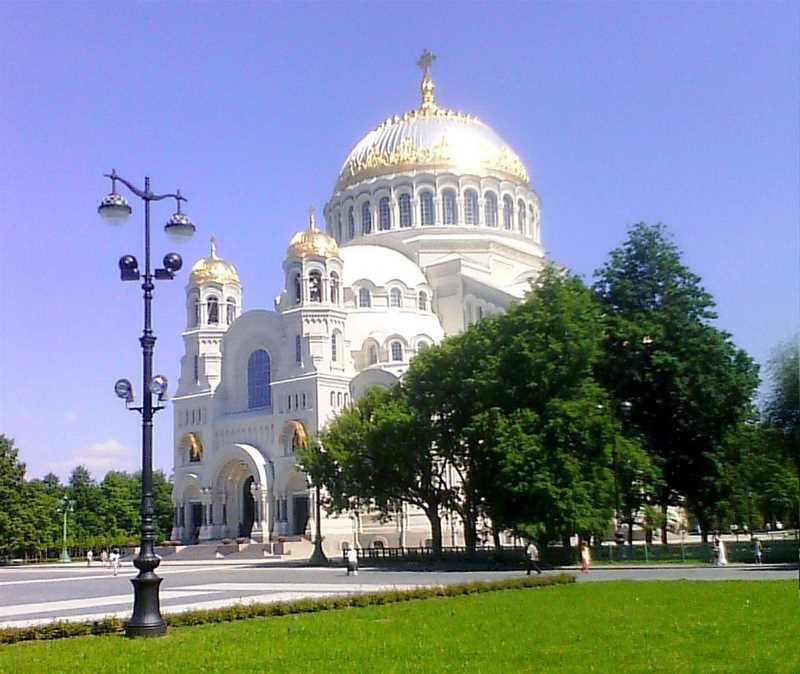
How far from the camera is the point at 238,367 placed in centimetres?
6103

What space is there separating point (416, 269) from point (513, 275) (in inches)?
283

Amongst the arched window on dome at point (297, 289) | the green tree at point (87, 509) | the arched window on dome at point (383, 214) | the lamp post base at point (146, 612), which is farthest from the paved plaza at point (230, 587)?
the green tree at point (87, 509)

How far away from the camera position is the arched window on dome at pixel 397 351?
57.7 metres

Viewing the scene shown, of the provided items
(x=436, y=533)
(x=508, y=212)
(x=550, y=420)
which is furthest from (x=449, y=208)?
(x=550, y=420)

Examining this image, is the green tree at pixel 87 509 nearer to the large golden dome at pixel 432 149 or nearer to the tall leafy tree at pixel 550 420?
the large golden dome at pixel 432 149

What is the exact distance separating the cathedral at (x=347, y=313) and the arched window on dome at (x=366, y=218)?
0.22ft

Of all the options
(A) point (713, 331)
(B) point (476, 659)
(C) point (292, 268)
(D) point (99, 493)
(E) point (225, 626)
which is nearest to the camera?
(B) point (476, 659)

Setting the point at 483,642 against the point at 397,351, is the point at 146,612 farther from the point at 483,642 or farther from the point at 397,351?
the point at 397,351

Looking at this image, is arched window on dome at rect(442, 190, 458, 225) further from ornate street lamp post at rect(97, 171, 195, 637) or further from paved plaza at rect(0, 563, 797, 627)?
ornate street lamp post at rect(97, 171, 195, 637)

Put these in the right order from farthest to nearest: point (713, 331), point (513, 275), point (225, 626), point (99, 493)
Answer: point (99, 493), point (513, 275), point (713, 331), point (225, 626)

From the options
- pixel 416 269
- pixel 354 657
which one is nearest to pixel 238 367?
pixel 416 269

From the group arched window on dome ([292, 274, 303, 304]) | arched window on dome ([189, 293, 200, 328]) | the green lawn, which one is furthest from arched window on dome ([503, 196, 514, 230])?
the green lawn

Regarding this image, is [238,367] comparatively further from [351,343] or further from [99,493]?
[99,493]

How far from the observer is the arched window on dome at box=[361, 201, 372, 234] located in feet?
222
